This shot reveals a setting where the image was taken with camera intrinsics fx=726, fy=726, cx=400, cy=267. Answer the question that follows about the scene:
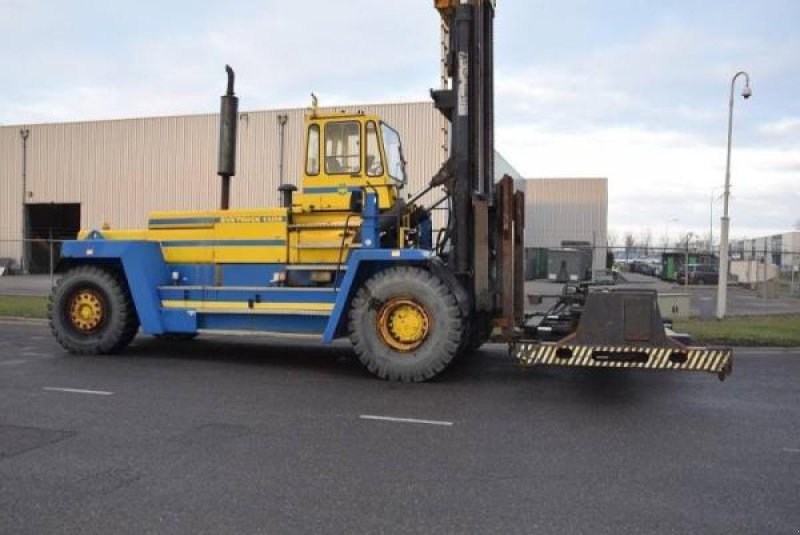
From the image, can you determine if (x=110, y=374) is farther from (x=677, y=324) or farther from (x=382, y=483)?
(x=677, y=324)

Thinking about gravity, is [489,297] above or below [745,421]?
above

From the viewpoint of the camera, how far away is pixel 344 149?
979 centimetres

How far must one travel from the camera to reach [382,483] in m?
5.14

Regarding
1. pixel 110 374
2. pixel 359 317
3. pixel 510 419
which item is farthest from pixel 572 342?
pixel 110 374

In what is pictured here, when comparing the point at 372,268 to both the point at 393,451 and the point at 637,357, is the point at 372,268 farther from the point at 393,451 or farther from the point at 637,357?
the point at 393,451

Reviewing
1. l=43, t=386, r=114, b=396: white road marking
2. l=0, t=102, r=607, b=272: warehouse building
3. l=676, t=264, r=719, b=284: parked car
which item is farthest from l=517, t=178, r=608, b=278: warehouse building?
l=43, t=386, r=114, b=396: white road marking

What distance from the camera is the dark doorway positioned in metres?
39.1

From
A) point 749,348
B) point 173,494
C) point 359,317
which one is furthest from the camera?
point 749,348

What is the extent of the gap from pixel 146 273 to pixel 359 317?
3.49 meters

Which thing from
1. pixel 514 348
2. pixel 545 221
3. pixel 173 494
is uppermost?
pixel 545 221

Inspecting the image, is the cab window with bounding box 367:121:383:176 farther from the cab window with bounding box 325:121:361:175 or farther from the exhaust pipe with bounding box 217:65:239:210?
the exhaust pipe with bounding box 217:65:239:210

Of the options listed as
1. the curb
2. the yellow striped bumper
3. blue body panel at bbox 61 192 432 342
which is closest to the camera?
the yellow striped bumper

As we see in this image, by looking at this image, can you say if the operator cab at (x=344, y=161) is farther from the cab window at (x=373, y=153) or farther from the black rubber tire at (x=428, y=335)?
the black rubber tire at (x=428, y=335)

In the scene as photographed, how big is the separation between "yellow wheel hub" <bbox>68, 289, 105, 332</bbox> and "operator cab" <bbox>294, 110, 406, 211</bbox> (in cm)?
353
